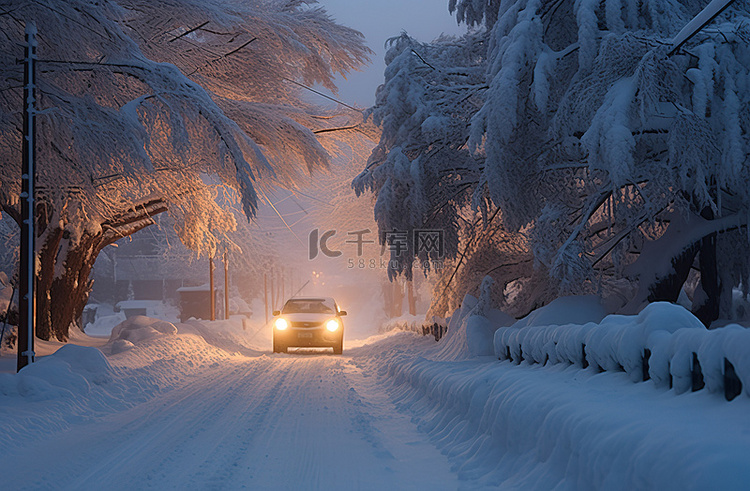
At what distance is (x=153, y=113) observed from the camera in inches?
428

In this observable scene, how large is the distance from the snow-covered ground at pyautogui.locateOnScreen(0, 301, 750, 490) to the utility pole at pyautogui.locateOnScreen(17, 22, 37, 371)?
0.59m

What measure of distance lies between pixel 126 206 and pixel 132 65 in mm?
8110

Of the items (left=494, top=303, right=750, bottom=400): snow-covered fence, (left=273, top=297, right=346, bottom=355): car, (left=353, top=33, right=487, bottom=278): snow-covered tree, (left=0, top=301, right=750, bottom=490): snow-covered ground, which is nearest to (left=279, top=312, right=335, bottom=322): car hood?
(left=273, top=297, right=346, bottom=355): car

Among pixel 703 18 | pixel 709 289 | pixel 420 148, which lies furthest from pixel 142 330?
pixel 703 18

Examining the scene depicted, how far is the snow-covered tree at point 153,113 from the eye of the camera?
34.7 ft

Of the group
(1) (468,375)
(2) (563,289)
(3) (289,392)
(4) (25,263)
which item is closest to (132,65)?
(4) (25,263)

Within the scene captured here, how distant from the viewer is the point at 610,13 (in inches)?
414

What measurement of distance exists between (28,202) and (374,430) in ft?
21.5

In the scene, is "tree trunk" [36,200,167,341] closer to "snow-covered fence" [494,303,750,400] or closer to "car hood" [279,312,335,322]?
"car hood" [279,312,335,322]

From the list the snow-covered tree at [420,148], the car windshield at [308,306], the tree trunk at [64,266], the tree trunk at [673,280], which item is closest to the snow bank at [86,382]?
the tree trunk at [64,266]

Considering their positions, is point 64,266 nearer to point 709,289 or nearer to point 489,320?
point 489,320

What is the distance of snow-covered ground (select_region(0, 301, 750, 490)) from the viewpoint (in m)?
3.84

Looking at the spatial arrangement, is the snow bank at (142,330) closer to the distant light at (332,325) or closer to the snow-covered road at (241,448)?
the distant light at (332,325)

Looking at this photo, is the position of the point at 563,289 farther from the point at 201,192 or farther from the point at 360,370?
the point at 201,192
